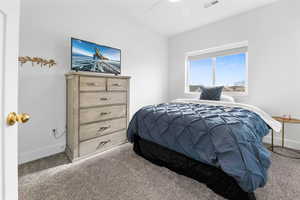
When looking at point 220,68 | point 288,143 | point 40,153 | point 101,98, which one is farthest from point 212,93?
point 40,153

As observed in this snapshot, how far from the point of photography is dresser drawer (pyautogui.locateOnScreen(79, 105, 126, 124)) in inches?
78.5

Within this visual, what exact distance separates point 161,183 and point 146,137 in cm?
62

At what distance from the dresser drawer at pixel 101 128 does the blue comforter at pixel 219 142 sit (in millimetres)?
754

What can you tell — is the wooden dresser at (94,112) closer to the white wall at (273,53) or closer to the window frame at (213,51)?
the window frame at (213,51)

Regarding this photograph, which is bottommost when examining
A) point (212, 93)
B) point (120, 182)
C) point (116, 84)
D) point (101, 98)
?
point (120, 182)

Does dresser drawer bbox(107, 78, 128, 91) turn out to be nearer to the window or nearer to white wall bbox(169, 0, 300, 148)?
the window

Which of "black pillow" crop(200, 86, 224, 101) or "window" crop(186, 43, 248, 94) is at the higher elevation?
"window" crop(186, 43, 248, 94)


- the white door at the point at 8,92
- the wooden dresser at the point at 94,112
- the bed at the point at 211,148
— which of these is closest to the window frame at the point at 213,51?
the bed at the point at 211,148

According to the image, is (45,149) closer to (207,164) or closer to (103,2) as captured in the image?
(207,164)

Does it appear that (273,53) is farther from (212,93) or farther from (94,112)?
(94,112)

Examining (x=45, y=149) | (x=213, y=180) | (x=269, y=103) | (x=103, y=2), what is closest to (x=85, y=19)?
(x=103, y=2)

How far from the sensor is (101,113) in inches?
85.8

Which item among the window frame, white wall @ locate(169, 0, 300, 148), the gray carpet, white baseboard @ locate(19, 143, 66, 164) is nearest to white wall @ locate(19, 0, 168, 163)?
white baseboard @ locate(19, 143, 66, 164)

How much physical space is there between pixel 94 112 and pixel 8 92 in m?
1.50
